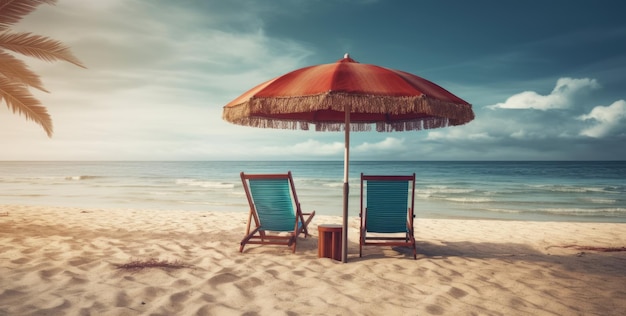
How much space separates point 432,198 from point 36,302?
15592 millimetres

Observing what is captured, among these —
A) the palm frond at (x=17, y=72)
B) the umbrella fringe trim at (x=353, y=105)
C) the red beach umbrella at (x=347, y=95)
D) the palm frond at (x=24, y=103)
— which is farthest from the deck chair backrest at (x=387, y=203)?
the palm frond at (x=17, y=72)

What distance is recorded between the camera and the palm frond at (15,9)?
6594 millimetres

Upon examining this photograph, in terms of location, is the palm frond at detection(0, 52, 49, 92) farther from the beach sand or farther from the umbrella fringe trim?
the umbrella fringe trim

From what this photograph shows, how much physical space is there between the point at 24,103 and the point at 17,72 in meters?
0.62

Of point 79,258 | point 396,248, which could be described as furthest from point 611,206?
point 79,258

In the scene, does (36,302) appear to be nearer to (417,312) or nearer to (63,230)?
(417,312)

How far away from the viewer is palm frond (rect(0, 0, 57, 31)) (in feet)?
21.6

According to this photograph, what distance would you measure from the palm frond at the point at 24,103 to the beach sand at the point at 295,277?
2212 mm

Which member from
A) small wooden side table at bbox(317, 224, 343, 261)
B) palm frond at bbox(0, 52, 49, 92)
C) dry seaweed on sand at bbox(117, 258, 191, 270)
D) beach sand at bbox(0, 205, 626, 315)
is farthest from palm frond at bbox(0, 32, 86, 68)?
small wooden side table at bbox(317, 224, 343, 261)

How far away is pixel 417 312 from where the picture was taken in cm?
298

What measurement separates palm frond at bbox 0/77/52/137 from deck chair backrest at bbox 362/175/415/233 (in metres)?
6.62

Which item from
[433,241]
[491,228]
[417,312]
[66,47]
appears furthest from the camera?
[491,228]

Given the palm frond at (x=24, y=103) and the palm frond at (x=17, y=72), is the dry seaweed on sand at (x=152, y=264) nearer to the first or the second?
the palm frond at (x=24, y=103)

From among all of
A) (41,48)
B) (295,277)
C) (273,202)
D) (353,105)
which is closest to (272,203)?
(273,202)
